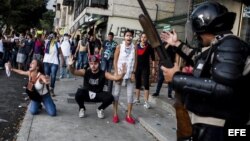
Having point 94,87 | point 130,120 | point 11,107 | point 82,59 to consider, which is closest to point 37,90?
point 94,87

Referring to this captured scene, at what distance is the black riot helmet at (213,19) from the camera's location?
279 cm

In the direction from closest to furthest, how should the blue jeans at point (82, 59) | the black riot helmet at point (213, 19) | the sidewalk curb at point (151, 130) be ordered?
the black riot helmet at point (213, 19), the sidewalk curb at point (151, 130), the blue jeans at point (82, 59)

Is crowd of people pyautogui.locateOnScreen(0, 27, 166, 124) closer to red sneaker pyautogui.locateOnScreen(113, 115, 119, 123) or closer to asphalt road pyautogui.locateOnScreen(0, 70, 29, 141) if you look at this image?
red sneaker pyautogui.locateOnScreen(113, 115, 119, 123)

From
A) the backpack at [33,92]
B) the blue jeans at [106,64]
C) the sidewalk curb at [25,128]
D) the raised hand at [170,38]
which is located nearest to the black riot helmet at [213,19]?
the raised hand at [170,38]

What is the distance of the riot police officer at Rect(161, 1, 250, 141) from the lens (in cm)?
251

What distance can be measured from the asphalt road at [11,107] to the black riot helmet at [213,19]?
14.4 ft

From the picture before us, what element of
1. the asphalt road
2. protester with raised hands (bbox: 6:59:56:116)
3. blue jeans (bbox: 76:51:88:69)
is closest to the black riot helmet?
the asphalt road

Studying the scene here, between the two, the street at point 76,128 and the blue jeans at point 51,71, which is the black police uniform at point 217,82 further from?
the blue jeans at point 51,71

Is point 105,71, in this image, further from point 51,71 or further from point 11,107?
point 51,71

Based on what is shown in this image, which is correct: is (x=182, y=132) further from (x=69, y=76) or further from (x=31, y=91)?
(x=69, y=76)

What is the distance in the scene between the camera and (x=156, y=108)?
9.02m

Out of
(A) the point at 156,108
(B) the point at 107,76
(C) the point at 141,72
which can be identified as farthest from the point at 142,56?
(B) the point at 107,76

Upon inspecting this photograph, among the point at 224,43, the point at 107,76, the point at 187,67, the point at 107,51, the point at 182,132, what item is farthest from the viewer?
the point at 107,51

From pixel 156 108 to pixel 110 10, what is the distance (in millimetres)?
12200
